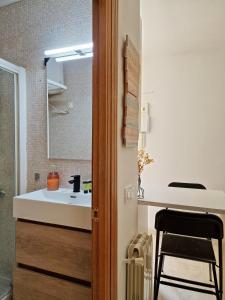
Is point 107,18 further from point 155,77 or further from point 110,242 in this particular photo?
point 155,77

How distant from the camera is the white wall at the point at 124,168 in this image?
1311 mm

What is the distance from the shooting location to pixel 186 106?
3.06 metres

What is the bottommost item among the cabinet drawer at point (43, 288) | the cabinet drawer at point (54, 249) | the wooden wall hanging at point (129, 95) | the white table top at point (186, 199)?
the cabinet drawer at point (43, 288)

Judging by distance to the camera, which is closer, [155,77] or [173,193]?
[173,193]

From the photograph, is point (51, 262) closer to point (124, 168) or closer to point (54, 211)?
point (54, 211)

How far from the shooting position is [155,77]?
3.19 m

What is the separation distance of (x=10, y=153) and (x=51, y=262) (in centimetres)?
109

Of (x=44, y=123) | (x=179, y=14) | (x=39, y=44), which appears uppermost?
(x=179, y=14)

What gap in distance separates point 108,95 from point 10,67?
1.27 m

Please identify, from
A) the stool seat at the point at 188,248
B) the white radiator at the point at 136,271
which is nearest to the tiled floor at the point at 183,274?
the stool seat at the point at 188,248

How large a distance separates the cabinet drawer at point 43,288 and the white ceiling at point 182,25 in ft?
7.41

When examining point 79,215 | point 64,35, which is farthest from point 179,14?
point 79,215

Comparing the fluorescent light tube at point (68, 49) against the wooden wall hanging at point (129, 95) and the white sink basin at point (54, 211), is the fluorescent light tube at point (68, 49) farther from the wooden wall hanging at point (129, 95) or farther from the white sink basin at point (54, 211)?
the white sink basin at point (54, 211)

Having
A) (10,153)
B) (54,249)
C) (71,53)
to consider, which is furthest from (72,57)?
(54,249)
